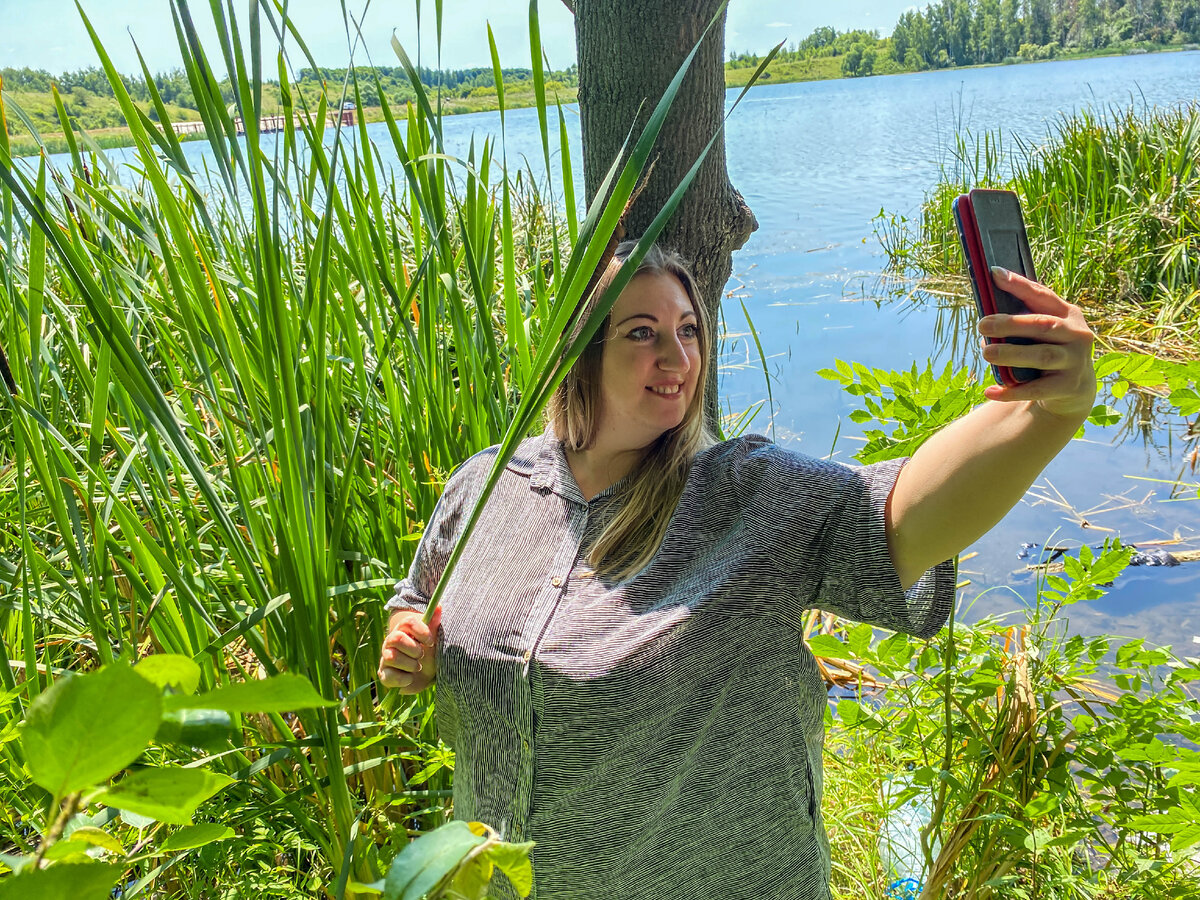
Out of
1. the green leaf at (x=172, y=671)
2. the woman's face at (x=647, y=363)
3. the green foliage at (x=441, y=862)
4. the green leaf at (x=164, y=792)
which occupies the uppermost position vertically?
the green leaf at (x=172, y=671)

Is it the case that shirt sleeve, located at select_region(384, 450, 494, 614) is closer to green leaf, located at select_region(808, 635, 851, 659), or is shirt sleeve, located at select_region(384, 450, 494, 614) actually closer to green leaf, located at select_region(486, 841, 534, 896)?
green leaf, located at select_region(808, 635, 851, 659)

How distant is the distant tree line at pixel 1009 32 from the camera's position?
1464cm

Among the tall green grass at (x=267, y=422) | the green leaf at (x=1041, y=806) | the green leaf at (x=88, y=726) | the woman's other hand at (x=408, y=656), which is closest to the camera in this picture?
the green leaf at (x=88, y=726)

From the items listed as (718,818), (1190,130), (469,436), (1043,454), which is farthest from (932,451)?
(1190,130)

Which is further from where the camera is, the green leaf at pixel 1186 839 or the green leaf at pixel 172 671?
the green leaf at pixel 1186 839

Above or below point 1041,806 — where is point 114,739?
above

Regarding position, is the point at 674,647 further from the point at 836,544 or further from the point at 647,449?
the point at 647,449

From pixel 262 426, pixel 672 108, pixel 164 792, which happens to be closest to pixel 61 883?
pixel 164 792

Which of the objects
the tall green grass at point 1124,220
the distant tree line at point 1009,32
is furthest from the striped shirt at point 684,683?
the distant tree line at point 1009,32

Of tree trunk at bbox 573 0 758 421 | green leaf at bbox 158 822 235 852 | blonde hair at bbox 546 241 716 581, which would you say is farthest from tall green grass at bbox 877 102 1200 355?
green leaf at bbox 158 822 235 852

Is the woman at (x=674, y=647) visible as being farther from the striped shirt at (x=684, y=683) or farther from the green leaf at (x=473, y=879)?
the green leaf at (x=473, y=879)

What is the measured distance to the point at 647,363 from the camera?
128 cm

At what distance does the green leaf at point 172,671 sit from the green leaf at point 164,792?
2cm

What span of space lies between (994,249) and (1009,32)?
1785 centimetres
